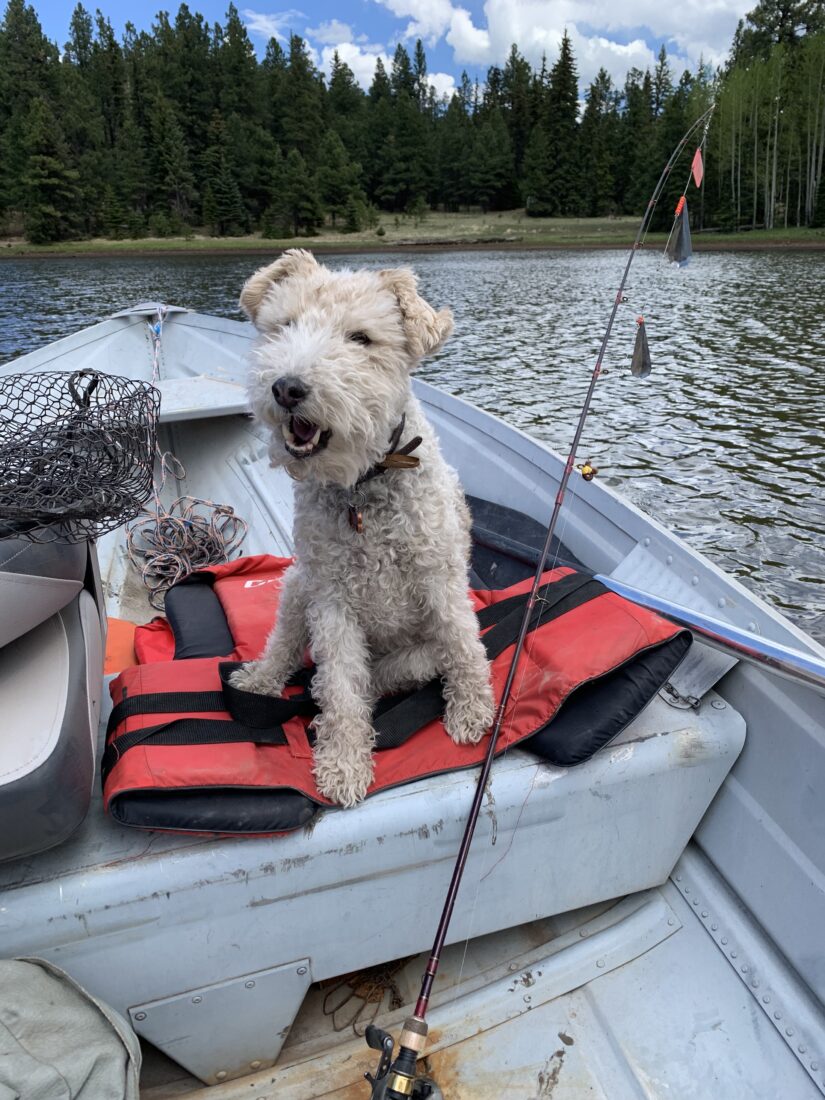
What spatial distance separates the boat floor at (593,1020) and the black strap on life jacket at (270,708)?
90 centimetres

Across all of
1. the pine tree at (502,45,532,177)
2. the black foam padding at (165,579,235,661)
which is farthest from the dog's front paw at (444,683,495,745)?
the pine tree at (502,45,532,177)

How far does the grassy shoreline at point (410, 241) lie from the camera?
168ft

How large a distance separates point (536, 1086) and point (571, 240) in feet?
178

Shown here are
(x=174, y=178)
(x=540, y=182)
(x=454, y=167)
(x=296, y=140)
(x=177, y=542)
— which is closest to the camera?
(x=177, y=542)

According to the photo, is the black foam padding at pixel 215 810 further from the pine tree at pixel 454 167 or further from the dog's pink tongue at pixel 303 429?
the pine tree at pixel 454 167

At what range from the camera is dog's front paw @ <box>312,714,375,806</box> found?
6.94 feet

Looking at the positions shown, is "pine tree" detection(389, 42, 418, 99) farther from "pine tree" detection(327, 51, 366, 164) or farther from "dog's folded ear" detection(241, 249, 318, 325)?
"dog's folded ear" detection(241, 249, 318, 325)

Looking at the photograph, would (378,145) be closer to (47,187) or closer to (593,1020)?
(47,187)

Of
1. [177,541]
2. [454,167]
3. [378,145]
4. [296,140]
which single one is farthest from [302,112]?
[177,541]

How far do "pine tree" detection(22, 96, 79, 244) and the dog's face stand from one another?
68482mm

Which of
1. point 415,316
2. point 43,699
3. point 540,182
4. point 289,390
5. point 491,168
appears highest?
point 491,168

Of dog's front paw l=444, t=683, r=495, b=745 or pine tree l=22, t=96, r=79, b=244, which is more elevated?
pine tree l=22, t=96, r=79, b=244

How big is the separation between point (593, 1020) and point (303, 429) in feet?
7.12

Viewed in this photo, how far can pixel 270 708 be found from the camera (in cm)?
239
